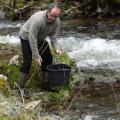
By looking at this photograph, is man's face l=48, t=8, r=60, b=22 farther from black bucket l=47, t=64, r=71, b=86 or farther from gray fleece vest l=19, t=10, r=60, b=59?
black bucket l=47, t=64, r=71, b=86

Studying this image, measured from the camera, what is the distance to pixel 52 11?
6.91 meters

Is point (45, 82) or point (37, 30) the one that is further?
point (45, 82)

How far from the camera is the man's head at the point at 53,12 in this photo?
270 inches

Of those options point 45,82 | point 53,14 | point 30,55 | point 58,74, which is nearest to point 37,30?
point 53,14

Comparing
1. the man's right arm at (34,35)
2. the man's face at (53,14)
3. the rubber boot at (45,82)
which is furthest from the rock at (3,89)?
the rubber boot at (45,82)

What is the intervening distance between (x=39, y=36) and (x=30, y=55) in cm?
45

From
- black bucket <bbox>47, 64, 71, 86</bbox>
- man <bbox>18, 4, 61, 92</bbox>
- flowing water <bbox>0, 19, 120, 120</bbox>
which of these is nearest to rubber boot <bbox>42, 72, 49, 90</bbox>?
man <bbox>18, 4, 61, 92</bbox>

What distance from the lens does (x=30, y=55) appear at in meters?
7.82

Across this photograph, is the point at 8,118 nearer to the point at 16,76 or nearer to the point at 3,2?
the point at 16,76

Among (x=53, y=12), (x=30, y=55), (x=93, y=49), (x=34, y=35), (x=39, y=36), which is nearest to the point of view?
(x=53, y=12)

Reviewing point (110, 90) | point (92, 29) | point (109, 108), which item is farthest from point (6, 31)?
point (109, 108)

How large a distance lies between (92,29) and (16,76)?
7.49 metres

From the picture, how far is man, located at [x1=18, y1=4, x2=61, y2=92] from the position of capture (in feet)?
23.6

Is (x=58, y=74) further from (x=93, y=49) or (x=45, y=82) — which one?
(x=93, y=49)
